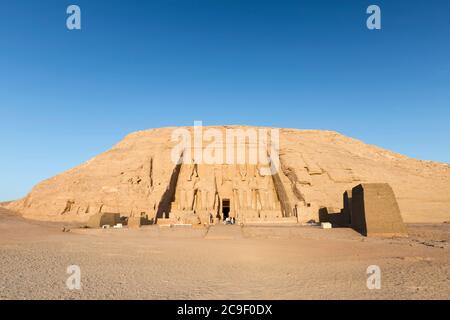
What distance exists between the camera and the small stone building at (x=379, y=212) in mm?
10516

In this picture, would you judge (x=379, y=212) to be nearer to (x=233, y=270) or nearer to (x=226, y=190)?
(x=233, y=270)

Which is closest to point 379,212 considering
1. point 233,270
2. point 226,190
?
point 233,270

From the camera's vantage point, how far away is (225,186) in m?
23.1

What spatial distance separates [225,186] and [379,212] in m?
13.6

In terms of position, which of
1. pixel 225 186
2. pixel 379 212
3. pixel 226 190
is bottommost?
pixel 226 190

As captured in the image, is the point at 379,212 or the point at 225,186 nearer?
the point at 379,212

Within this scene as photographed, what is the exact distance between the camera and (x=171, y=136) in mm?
25922

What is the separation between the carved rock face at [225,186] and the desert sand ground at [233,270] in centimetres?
869

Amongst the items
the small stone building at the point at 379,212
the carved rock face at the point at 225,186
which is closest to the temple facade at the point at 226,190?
the carved rock face at the point at 225,186

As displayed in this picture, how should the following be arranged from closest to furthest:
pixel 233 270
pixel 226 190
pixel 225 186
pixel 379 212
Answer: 1. pixel 233 270
2. pixel 379 212
3. pixel 226 190
4. pixel 225 186

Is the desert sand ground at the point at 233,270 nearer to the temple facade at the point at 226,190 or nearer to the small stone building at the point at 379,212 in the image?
the small stone building at the point at 379,212

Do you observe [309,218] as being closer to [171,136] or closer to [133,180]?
[133,180]
